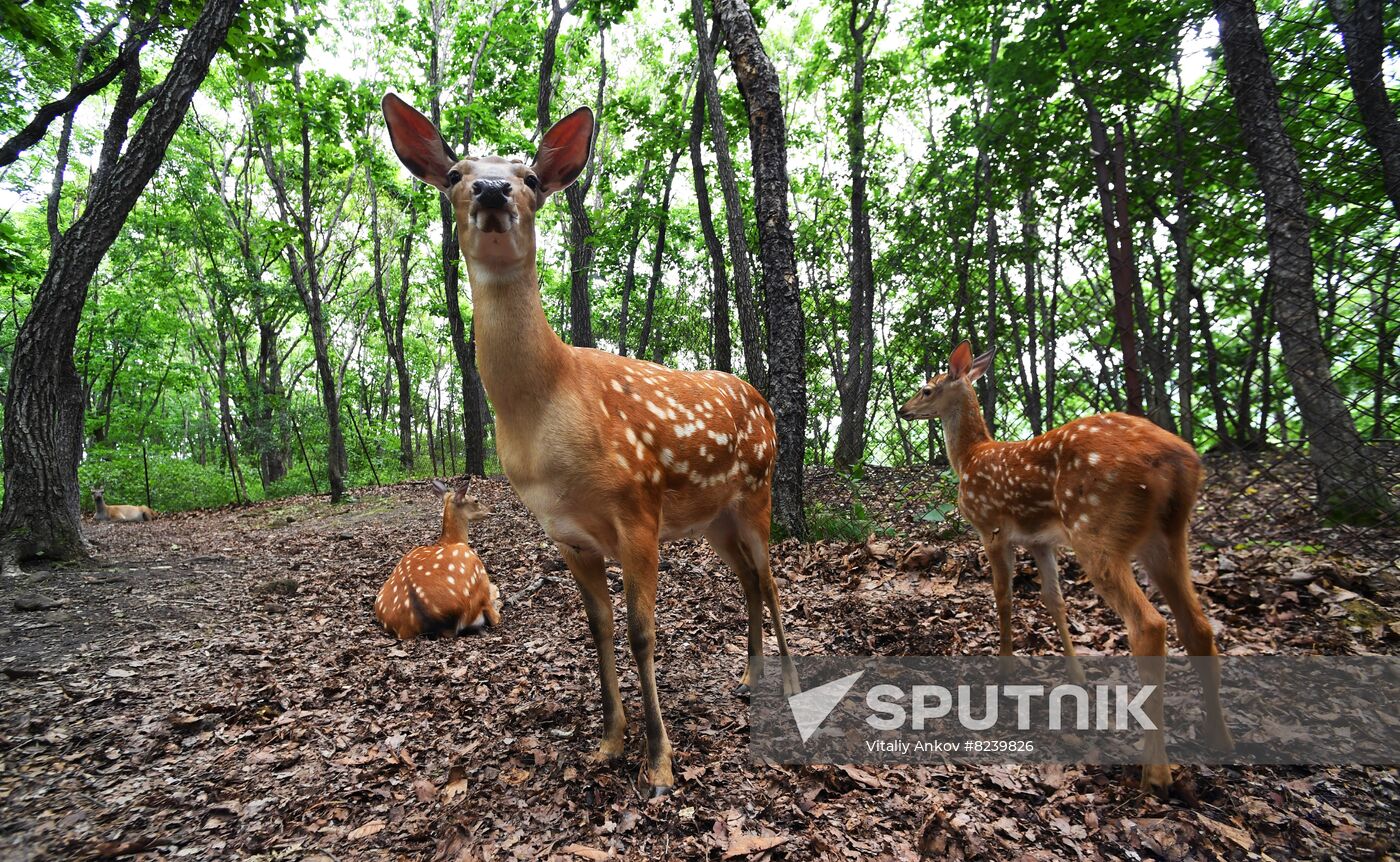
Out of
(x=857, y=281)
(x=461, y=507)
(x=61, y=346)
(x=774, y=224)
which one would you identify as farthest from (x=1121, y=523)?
(x=857, y=281)

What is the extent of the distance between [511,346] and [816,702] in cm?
259

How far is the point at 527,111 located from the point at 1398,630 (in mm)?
17140

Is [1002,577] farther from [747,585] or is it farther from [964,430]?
[747,585]

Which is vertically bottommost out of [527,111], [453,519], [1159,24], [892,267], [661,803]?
[661,803]

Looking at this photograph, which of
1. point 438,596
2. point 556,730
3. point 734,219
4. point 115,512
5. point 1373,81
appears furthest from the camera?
point 115,512

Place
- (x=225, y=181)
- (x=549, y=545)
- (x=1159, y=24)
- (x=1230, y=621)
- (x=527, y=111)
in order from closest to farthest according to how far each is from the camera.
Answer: (x=1230, y=621)
(x=1159, y=24)
(x=549, y=545)
(x=527, y=111)
(x=225, y=181)

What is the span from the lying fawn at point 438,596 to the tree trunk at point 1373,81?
664 centimetres

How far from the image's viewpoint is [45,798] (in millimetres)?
2537

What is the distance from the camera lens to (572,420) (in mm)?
2680

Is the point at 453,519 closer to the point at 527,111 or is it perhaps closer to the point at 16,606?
the point at 16,606

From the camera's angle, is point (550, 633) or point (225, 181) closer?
point (550, 633)

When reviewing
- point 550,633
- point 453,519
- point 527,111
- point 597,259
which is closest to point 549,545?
point 453,519

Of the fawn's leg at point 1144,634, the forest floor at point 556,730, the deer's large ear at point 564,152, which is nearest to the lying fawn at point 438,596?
the forest floor at point 556,730

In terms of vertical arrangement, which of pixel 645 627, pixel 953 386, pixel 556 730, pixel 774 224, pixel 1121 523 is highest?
pixel 774 224
